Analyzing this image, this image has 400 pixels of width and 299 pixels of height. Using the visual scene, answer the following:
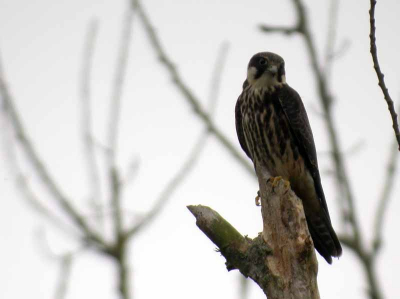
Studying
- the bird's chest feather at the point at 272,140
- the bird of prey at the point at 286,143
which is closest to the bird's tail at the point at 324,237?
the bird of prey at the point at 286,143

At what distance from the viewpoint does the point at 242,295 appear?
3.32 metres

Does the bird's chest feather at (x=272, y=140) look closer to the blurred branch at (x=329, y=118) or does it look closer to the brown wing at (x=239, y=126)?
the brown wing at (x=239, y=126)

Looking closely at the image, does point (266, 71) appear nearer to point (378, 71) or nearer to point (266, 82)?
point (266, 82)

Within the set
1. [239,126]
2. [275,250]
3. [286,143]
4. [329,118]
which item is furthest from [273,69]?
[275,250]

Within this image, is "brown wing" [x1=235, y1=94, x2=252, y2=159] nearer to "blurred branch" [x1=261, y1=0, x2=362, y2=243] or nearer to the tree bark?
"blurred branch" [x1=261, y1=0, x2=362, y2=243]

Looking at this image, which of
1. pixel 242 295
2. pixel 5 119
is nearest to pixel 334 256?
pixel 242 295

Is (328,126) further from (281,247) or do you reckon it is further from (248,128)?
(248,128)

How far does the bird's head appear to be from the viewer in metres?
5.27

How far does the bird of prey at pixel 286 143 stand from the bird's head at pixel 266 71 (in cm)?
8

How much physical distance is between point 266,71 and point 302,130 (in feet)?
2.16

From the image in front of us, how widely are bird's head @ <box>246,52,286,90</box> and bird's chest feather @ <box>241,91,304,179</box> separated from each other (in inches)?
10.1

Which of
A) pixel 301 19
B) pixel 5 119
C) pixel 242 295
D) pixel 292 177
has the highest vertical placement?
pixel 301 19

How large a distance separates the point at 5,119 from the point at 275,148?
2.06m

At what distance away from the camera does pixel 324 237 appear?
15.5 feet
